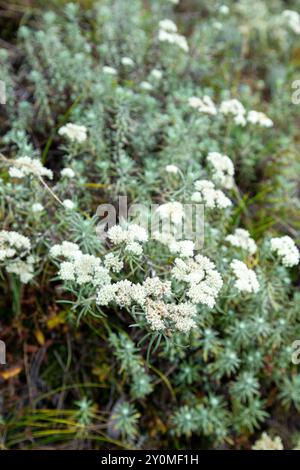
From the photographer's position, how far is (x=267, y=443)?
107 inches

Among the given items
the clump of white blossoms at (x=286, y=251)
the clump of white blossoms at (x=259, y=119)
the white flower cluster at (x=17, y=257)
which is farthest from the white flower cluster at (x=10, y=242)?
the clump of white blossoms at (x=259, y=119)

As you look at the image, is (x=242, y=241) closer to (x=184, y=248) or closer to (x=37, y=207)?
(x=184, y=248)

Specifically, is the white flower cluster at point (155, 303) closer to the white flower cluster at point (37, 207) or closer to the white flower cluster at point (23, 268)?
the white flower cluster at point (23, 268)

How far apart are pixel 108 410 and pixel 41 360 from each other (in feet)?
1.49

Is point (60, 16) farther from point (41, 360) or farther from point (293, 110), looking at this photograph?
point (41, 360)

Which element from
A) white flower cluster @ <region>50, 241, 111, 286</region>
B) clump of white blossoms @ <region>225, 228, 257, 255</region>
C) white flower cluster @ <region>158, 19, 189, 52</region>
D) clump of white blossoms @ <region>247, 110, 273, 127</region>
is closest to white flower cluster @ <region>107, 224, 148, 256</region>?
white flower cluster @ <region>50, 241, 111, 286</region>

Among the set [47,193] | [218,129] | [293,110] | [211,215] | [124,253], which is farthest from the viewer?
[293,110]

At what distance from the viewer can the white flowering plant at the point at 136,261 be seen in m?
2.36

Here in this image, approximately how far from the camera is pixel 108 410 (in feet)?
9.21

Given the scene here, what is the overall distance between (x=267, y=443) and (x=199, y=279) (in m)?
1.22

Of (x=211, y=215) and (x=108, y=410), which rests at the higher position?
(x=211, y=215)

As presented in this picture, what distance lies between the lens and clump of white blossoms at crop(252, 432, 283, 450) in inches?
106

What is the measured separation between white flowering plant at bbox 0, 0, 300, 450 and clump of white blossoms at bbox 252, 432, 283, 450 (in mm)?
17

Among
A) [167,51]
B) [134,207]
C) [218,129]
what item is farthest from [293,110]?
[134,207]
